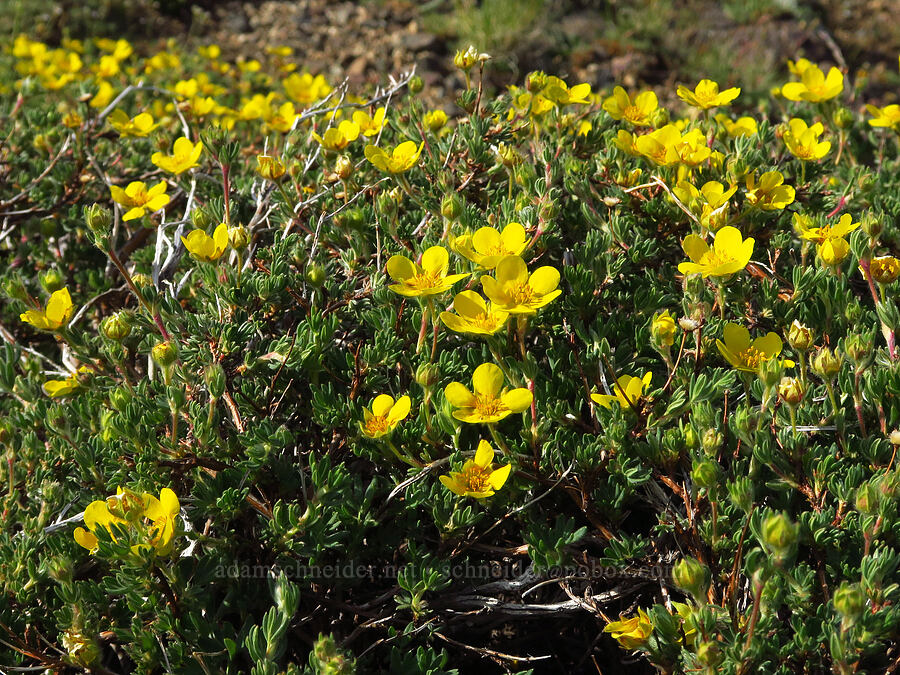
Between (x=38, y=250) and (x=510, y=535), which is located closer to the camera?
(x=510, y=535)

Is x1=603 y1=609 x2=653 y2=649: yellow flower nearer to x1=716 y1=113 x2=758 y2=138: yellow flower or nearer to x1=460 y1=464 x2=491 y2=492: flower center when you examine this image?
x1=460 y1=464 x2=491 y2=492: flower center

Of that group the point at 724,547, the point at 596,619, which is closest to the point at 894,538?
the point at 724,547

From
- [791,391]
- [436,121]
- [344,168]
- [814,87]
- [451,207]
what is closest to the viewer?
[791,391]

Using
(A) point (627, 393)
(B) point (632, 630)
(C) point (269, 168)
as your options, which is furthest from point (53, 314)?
(B) point (632, 630)

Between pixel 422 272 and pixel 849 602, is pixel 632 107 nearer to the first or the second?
pixel 422 272

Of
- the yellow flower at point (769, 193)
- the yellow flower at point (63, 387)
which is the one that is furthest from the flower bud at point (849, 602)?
the yellow flower at point (63, 387)

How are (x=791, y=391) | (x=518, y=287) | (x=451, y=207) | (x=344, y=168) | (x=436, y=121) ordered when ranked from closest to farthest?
(x=791, y=391) < (x=518, y=287) < (x=451, y=207) < (x=344, y=168) < (x=436, y=121)

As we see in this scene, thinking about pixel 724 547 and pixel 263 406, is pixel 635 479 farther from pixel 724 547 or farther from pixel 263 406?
pixel 263 406
